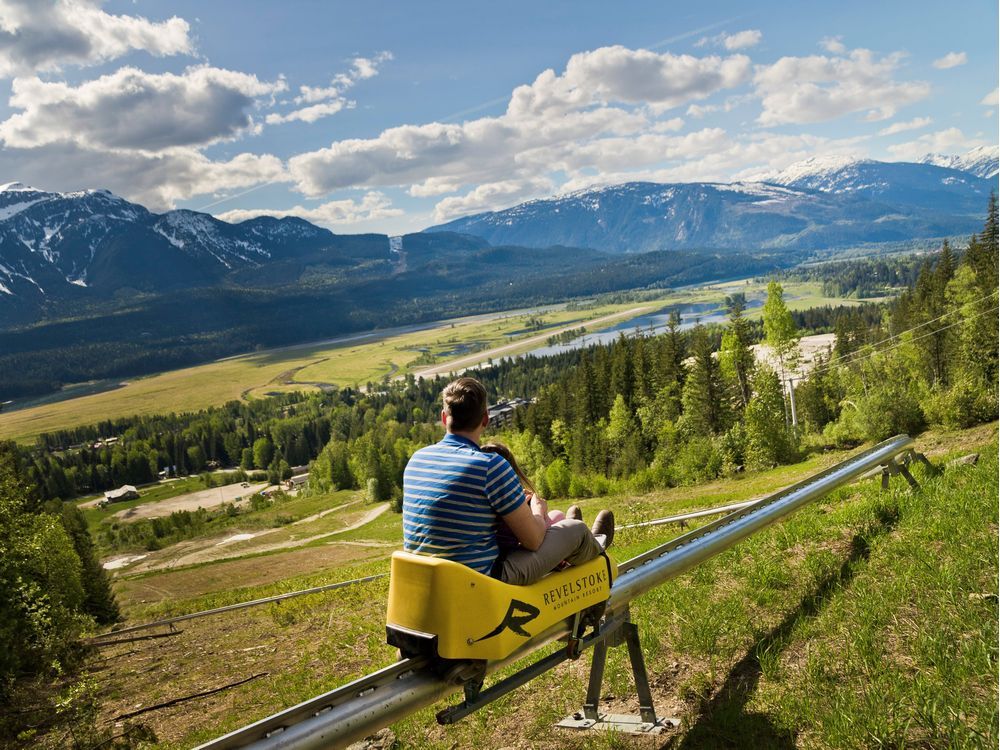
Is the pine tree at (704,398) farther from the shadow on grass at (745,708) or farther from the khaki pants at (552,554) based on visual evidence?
the khaki pants at (552,554)

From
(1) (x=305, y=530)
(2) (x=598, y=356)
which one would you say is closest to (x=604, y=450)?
(2) (x=598, y=356)

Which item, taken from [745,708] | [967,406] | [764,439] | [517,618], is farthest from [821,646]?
[764,439]

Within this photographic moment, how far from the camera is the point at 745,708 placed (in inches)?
164

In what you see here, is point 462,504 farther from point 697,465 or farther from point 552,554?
point 697,465

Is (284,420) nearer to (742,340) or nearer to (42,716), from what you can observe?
(742,340)

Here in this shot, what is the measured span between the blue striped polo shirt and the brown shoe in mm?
1223

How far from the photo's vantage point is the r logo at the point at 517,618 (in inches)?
142

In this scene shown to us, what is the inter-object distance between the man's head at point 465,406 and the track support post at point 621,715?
2.00 metres

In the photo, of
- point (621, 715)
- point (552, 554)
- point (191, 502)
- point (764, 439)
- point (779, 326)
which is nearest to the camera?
point (552, 554)

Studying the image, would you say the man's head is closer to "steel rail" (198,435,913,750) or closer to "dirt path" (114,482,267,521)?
"steel rail" (198,435,913,750)

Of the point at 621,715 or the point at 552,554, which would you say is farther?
the point at 621,715

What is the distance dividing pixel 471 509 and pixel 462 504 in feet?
0.22

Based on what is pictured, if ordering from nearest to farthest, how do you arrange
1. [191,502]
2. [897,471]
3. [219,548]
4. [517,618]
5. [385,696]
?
[385,696], [517,618], [897,471], [219,548], [191,502]

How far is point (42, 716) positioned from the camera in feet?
37.5
